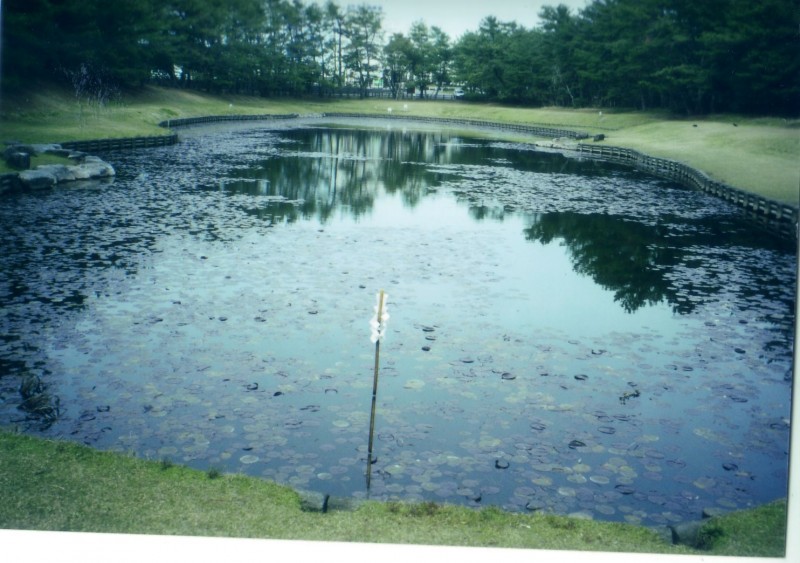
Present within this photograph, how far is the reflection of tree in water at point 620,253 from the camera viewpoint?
38.5ft

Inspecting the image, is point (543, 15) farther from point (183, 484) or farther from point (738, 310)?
point (183, 484)

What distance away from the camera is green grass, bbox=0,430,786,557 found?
16.9 ft

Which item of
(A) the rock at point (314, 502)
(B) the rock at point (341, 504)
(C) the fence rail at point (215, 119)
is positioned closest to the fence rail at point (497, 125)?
(C) the fence rail at point (215, 119)

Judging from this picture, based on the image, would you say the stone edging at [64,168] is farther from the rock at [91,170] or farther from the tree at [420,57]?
the tree at [420,57]

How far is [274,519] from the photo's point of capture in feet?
17.1

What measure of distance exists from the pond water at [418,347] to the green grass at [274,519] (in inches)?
14.3

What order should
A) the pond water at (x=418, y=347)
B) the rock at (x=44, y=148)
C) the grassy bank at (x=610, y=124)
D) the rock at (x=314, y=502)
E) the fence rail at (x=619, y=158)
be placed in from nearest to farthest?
the rock at (x=314, y=502)
the pond water at (x=418, y=347)
the fence rail at (x=619, y=158)
the grassy bank at (x=610, y=124)
the rock at (x=44, y=148)

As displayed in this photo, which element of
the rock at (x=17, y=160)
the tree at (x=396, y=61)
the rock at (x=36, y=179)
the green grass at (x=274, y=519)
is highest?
the tree at (x=396, y=61)

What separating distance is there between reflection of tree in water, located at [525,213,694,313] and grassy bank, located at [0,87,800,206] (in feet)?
9.19

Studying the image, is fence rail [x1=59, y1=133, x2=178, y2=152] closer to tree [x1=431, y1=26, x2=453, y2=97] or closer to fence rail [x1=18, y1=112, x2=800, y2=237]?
fence rail [x1=18, y1=112, x2=800, y2=237]

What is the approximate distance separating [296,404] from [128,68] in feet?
94.3

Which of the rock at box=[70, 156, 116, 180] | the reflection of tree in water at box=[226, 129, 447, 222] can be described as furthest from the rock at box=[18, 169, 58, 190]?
the reflection of tree in water at box=[226, 129, 447, 222]

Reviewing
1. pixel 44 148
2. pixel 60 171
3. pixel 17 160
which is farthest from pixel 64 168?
pixel 44 148

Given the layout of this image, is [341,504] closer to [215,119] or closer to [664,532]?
[664,532]
